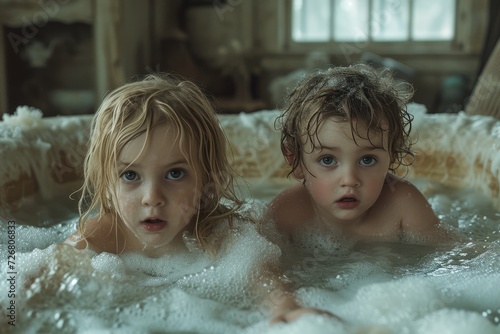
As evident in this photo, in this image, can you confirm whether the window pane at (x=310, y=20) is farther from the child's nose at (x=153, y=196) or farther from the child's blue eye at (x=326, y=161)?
the child's nose at (x=153, y=196)

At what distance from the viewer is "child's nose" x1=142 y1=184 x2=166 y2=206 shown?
3.49 feet

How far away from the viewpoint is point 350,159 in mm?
1271

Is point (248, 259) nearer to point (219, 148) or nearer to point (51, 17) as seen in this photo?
point (219, 148)

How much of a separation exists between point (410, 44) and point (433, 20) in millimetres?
239

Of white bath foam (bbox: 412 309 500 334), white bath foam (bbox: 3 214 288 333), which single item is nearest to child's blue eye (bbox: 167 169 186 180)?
white bath foam (bbox: 3 214 288 333)

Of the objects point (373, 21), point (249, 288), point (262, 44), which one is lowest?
point (249, 288)

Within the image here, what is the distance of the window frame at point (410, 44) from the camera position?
4551 millimetres

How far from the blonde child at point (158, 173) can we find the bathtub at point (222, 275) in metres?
0.06

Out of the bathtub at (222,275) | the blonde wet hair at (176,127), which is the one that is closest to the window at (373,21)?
the bathtub at (222,275)

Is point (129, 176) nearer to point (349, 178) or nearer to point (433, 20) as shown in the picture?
point (349, 178)

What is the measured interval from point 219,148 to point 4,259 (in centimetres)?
46

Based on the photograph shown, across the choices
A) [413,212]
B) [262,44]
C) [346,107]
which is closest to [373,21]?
[262,44]

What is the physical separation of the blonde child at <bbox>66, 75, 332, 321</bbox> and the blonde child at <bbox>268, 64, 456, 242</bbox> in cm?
21

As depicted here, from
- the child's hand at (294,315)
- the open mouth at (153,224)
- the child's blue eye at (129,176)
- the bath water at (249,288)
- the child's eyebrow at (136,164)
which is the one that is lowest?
the bath water at (249,288)
